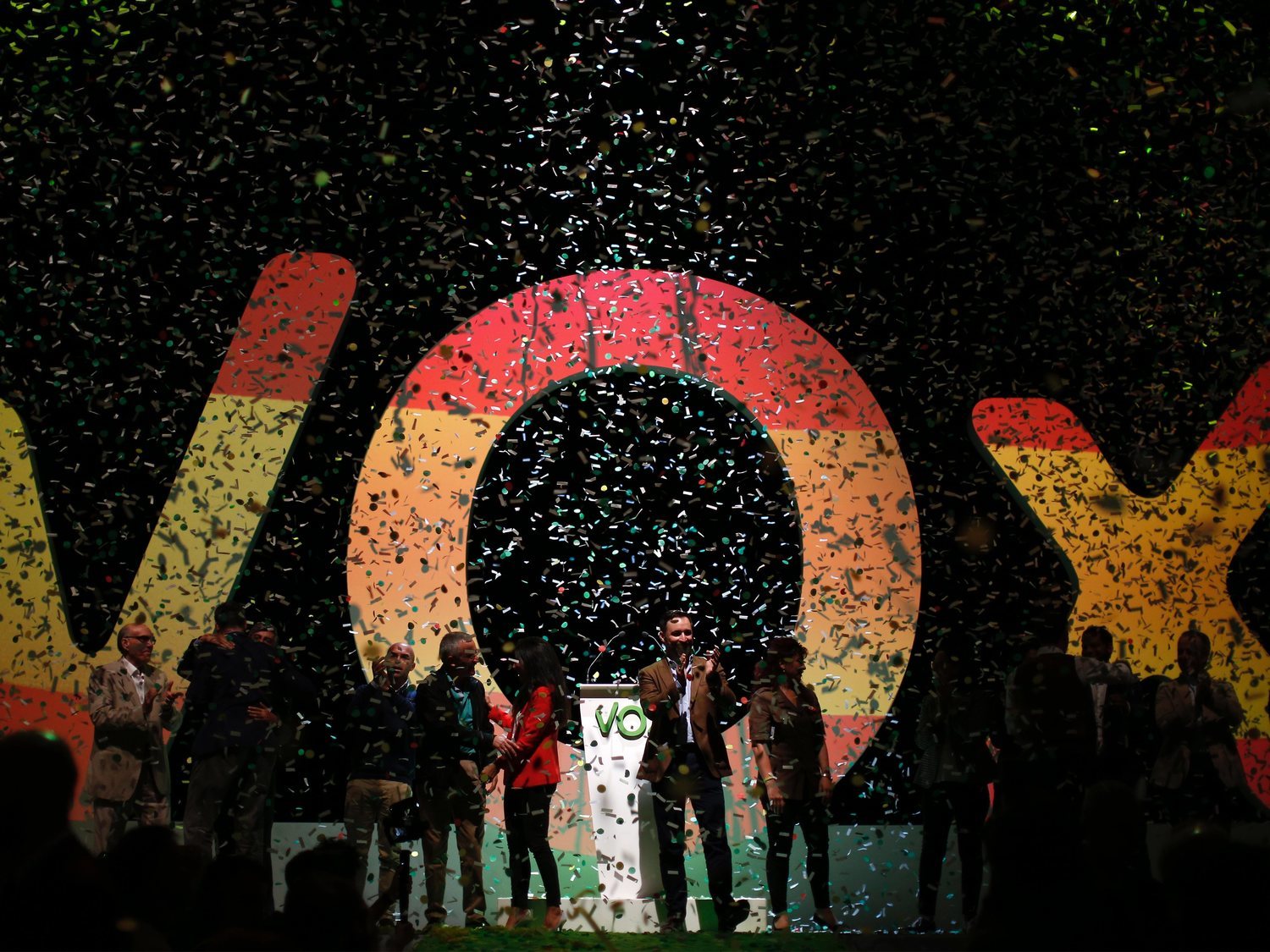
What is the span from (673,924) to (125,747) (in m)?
2.75

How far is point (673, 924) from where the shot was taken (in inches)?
245

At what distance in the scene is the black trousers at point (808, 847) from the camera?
249 inches

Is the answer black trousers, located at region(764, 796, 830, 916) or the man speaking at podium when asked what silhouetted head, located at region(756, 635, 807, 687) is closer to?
the man speaking at podium

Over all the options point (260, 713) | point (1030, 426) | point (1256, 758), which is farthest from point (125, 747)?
point (1256, 758)

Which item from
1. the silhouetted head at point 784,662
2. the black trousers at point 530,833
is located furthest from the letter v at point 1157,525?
the black trousers at point 530,833

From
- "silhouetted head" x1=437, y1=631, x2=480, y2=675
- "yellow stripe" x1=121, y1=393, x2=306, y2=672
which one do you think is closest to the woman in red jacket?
"silhouetted head" x1=437, y1=631, x2=480, y2=675

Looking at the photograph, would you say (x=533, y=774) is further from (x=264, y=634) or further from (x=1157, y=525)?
(x=1157, y=525)

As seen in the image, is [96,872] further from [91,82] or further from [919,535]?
[91,82]

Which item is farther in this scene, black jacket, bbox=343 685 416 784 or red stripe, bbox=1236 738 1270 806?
red stripe, bbox=1236 738 1270 806

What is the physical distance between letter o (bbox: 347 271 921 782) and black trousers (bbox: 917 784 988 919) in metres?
1.04

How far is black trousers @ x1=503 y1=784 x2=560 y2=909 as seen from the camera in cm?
630

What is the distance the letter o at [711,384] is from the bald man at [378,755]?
0.95m

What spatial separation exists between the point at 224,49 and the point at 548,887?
4920 millimetres

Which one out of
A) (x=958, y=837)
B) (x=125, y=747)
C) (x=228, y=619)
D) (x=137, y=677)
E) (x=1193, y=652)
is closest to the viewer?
(x=958, y=837)
